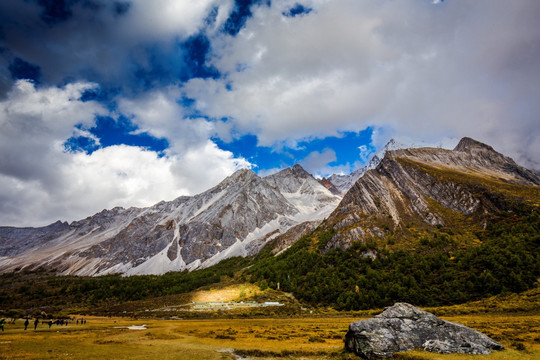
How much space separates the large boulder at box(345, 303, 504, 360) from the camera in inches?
1107

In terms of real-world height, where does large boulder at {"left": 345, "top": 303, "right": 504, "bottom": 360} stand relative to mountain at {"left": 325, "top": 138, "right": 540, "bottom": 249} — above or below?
below

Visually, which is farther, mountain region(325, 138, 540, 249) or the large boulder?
mountain region(325, 138, 540, 249)

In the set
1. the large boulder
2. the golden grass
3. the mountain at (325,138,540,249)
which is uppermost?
the mountain at (325,138,540,249)

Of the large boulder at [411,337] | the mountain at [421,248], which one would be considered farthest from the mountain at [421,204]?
the large boulder at [411,337]

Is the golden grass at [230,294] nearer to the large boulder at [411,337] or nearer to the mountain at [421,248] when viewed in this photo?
the mountain at [421,248]

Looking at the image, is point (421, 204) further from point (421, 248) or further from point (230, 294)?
point (230, 294)

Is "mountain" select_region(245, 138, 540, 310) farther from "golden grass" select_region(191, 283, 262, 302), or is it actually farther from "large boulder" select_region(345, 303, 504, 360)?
"large boulder" select_region(345, 303, 504, 360)

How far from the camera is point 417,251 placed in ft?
443

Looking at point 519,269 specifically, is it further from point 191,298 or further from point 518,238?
point 191,298

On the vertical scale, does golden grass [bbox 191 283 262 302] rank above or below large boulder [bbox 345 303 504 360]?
below

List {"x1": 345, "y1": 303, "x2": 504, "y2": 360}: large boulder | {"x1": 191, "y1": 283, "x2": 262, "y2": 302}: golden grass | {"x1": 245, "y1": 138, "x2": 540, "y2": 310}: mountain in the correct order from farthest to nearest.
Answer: {"x1": 191, "y1": 283, "x2": 262, "y2": 302}: golden grass, {"x1": 245, "y1": 138, "x2": 540, "y2": 310}: mountain, {"x1": 345, "y1": 303, "x2": 504, "y2": 360}: large boulder

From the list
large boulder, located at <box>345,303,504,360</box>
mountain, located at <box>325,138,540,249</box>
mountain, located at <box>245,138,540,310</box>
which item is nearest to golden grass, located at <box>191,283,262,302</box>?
mountain, located at <box>245,138,540,310</box>

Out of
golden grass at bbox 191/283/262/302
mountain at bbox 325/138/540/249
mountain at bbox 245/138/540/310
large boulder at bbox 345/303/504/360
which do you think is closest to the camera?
large boulder at bbox 345/303/504/360

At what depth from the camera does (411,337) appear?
30.1 meters
